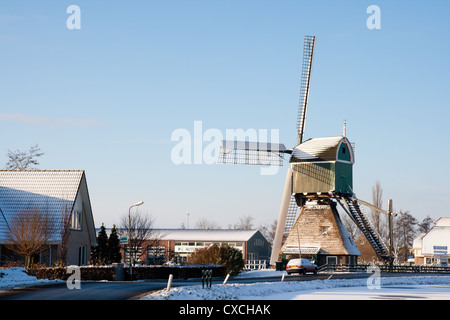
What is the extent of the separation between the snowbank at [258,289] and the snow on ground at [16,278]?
29.9ft

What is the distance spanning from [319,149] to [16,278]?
3668 centimetres

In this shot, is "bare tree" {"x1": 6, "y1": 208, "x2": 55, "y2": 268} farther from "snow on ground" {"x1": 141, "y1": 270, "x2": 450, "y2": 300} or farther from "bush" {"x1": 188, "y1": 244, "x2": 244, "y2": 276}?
"bush" {"x1": 188, "y1": 244, "x2": 244, "y2": 276}

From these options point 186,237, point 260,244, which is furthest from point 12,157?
point 260,244

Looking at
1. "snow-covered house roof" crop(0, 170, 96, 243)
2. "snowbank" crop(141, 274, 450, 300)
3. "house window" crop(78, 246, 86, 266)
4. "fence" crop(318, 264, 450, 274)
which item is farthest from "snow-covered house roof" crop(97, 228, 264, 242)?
"snow-covered house roof" crop(0, 170, 96, 243)

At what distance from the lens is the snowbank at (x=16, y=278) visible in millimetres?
32628

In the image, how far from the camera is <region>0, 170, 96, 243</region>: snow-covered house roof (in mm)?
45656

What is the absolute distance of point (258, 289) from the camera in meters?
33.8

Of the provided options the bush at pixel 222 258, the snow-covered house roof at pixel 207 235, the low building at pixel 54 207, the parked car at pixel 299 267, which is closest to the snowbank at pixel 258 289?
the parked car at pixel 299 267

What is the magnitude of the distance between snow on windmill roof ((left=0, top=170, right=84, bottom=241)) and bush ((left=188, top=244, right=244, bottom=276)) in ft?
51.6

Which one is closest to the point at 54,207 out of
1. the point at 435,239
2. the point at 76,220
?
the point at 76,220

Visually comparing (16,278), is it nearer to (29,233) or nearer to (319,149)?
(29,233)

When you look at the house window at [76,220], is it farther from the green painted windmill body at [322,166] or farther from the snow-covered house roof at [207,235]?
the snow-covered house roof at [207,235]
